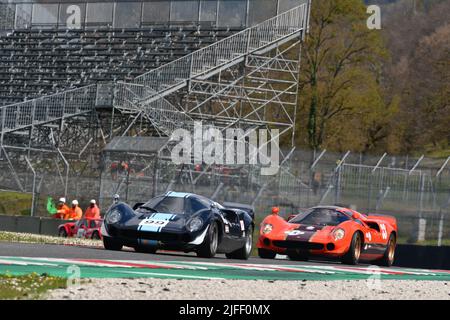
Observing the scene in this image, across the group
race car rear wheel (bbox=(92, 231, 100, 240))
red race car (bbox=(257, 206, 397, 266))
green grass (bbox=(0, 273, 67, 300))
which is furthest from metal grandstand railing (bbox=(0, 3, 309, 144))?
green grass (bbox=(0, 273, 67, 300))

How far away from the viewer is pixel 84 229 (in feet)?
93.9

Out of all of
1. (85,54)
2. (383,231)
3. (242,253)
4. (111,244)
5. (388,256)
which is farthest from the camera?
(85,54)

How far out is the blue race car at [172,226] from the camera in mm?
17703

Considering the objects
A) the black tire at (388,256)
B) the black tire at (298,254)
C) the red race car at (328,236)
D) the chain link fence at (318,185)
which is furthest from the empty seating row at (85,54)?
the black tire at (298,254)

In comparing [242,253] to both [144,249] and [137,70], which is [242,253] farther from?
[137,70]

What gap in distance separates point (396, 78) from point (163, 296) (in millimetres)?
68196

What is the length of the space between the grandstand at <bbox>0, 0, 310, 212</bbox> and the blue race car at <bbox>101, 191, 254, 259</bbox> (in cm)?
1722

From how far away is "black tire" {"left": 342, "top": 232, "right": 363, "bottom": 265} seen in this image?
19.9 m

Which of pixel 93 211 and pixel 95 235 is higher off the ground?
pixel 93 211

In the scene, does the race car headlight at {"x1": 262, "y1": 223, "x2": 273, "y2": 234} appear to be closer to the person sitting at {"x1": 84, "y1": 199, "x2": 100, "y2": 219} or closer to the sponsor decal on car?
the sponsor decal on car

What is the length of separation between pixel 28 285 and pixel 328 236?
33.7 feet

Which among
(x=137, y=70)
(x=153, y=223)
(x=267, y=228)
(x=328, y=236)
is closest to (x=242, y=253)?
(x=267, y=228)

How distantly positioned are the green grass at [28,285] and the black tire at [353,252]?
9.69 m
